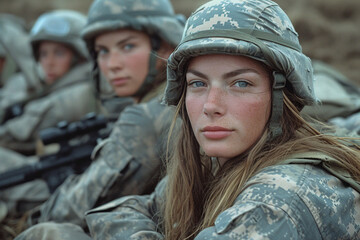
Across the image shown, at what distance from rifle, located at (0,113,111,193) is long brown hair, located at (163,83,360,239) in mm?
1670

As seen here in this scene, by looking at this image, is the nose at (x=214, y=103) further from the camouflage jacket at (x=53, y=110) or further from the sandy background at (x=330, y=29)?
the sandy background at (x=330, y=29)

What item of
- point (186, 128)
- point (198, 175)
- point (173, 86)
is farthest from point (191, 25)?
point (198, 175)

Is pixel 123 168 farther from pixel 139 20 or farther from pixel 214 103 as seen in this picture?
pixel 214 103

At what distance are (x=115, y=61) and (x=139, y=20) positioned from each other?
35 centimetres

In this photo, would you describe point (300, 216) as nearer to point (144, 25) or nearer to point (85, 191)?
point (85, 191)

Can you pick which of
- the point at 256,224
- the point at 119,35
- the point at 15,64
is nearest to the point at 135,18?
the point at 119,35

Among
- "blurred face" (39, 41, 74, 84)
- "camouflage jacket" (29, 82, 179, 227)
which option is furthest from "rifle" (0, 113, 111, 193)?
"blurred face" (39, 41, 74, 84)

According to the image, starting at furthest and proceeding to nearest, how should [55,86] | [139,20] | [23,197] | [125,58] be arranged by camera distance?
[55,86]
[23,197]
[139,20]
[125,58]

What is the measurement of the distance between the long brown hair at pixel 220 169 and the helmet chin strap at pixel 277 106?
0.11 ft

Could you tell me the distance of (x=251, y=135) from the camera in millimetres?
2301

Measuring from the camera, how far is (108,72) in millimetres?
4020

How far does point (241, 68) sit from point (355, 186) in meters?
0.61

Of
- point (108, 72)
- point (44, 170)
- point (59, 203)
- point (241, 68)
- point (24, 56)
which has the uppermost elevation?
point (241, 68)

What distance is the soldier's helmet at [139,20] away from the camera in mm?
4055
